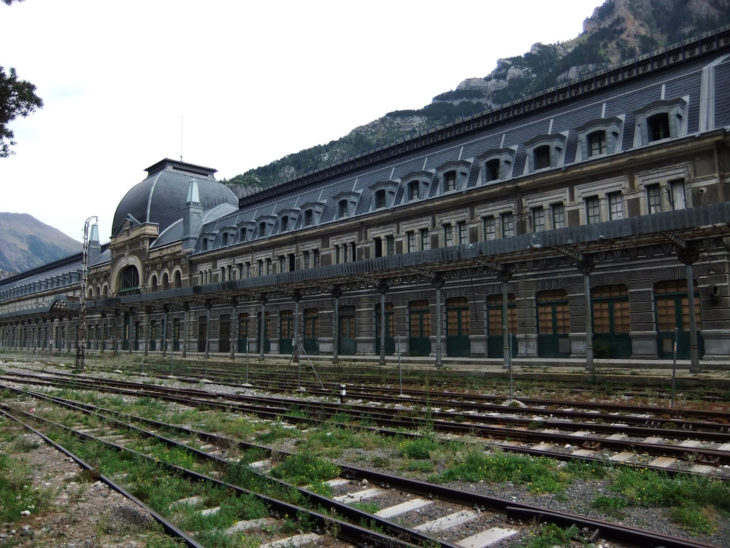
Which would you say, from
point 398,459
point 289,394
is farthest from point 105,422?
point 398,459

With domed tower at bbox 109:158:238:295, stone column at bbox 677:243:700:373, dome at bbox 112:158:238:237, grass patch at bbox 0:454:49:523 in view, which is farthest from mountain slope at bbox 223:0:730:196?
grass patch at bbox 0:454:49:523

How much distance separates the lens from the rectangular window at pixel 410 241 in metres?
35.1

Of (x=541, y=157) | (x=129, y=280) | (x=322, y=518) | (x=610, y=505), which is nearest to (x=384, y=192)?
(x=541, y=157)

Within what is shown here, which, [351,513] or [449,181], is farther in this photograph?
[449,181]

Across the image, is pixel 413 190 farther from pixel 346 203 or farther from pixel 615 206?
pixel 615 206

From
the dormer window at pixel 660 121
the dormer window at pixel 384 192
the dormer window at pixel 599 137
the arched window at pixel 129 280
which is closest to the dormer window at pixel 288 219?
the dormer window at pixel 384 192

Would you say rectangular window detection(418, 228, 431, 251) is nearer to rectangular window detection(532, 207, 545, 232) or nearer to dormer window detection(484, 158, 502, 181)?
dormer window detection(484, 158, 502, 181)

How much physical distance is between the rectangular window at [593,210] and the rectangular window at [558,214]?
1288mm

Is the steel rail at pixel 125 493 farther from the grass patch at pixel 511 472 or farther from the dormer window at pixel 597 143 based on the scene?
the dormer window at pixel 597 143

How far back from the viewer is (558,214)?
2853 centimetres

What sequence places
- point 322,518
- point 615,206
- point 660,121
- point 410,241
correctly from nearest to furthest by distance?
point 322,518 < point 660,121 < point 615,206 < point 410,241

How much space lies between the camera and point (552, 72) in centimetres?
12000

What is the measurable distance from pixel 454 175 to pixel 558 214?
24.9 ft

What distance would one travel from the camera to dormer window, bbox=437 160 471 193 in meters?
33.0
